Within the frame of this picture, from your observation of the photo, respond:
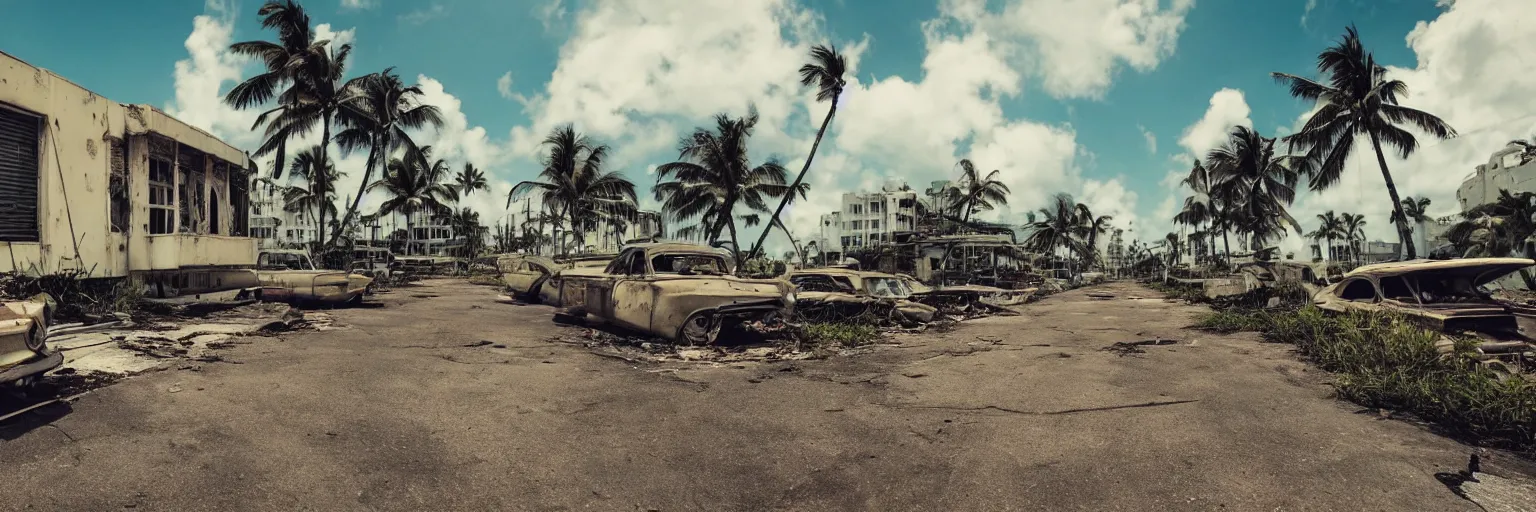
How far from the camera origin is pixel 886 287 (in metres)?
13.3

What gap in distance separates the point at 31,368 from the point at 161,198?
336 inches

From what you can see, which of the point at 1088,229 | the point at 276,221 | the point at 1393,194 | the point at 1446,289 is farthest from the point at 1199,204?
the point at 276,221

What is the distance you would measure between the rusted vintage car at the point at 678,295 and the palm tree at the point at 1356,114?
69.2 feet

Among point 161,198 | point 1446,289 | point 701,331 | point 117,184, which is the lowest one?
point 701,331

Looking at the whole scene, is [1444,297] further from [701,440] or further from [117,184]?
[117,184]

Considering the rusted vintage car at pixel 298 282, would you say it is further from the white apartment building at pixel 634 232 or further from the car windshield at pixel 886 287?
the car windshield at pixel 886 287

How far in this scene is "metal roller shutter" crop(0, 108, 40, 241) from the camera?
7910 millimetres

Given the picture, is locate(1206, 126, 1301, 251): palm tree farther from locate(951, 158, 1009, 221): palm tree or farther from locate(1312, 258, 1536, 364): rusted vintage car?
locate(1312, 258, 1536, 364): rusted vintage car

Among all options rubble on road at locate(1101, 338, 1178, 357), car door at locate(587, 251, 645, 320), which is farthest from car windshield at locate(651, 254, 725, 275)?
rubble on road at locate(1101, 338, 1178, 357)

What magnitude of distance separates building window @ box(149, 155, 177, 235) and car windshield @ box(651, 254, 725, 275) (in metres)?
8.04

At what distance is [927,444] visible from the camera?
188 inches

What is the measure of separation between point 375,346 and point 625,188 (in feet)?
83.3

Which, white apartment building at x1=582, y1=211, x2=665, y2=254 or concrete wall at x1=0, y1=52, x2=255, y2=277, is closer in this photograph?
concrete wall at x1=0, y1=52, x2=255, y2=277

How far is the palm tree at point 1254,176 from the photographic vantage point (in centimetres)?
3309
